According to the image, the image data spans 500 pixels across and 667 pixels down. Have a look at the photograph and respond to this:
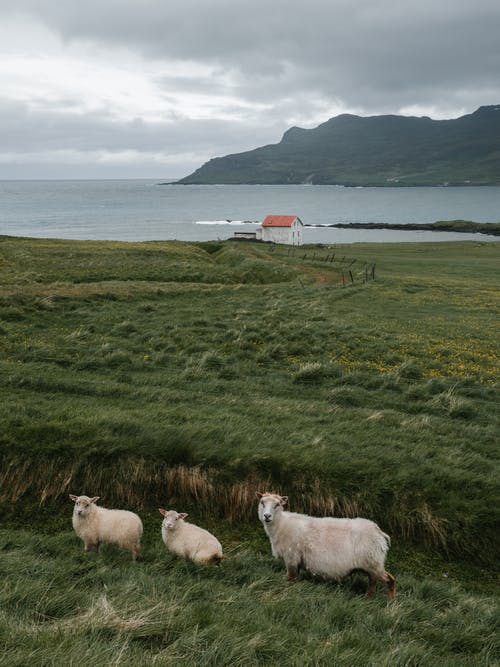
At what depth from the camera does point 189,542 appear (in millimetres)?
9039

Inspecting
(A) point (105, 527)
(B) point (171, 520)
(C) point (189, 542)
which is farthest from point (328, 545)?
(A) point (105, 527)

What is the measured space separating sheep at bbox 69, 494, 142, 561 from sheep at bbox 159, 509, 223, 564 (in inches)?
23.6

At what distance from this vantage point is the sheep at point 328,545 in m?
8.28

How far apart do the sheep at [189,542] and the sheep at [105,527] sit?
23.6 inches

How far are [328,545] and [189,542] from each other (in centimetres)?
253

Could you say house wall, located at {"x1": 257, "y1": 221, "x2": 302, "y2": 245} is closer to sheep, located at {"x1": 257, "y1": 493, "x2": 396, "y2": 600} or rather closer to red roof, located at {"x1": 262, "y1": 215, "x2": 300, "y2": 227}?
red roof, located at {"x1": 262, "y1": 215, "x2": 300, "y2": 227}

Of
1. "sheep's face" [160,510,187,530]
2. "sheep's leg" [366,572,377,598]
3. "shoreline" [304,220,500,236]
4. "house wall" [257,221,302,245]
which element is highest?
"shoreline" [304,220,500,236]

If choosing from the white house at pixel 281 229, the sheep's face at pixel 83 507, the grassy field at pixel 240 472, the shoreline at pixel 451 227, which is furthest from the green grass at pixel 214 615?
the shoreline at pixel 451 227

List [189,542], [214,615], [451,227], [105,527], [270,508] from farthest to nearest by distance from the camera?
[451,227] → [105,527] → [189,542] → [270,508] → [214,615]

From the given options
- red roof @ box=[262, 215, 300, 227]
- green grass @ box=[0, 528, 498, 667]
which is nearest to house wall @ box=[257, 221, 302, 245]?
red roof @ box=[262, 215, 300, 227]

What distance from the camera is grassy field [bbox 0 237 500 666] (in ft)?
20.3

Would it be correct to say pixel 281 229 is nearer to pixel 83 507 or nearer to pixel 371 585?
pixel 83 507

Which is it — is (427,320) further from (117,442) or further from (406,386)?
(117,442)

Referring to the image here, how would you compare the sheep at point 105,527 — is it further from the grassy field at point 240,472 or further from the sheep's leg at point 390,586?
the sheep's leg at point 390,586
